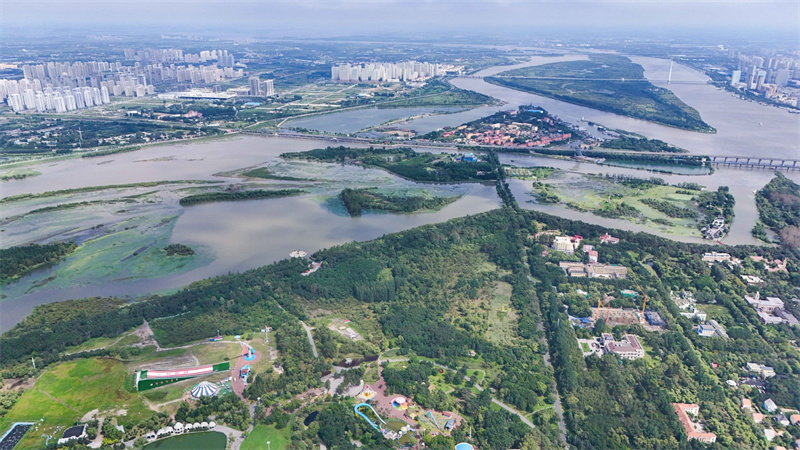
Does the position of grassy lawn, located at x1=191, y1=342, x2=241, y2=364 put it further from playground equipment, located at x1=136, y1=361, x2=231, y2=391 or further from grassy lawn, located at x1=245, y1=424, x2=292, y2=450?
grassy lawn, located at x1=245, y1=424, x2=292, y2=450

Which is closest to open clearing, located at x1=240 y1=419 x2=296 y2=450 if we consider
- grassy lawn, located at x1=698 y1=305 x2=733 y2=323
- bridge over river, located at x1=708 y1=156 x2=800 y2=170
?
grassy lawn, located at x1=698 y1=305 x2=733 y2=323

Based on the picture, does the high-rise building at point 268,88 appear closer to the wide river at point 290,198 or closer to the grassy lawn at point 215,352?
the wide river at point 290,198

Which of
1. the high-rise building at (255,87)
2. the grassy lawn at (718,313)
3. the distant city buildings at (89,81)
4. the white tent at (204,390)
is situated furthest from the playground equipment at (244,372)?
the high-rise building at (255,87)

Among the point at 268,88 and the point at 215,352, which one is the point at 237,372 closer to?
the point at 215,352

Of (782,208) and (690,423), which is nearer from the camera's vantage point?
(690,423)

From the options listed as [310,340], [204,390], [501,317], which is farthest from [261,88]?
[204,390]

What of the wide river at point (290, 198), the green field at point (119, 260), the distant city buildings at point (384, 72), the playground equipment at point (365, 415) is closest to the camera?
the playground equipment at point (365, 415)
